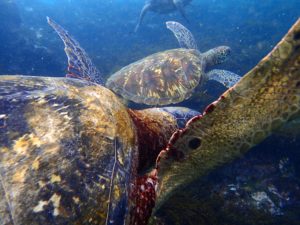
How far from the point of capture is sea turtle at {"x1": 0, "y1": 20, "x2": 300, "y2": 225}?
1.50 m

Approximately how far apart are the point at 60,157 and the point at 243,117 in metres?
1.27

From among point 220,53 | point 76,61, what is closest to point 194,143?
point 76,61

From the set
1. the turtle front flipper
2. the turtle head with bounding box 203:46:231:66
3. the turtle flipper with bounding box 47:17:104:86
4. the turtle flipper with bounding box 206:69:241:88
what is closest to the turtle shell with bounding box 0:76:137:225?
the turtle front flipper

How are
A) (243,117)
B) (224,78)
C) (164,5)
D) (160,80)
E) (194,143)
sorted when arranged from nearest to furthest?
1. (243,117)
2. (194,143)
3. (160,80)
4. (224,78)
5. (164,5)

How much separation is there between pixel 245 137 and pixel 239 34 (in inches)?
623

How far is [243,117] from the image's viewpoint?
1.79 meters

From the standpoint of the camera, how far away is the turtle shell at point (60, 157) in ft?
4.81

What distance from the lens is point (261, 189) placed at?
435 cm

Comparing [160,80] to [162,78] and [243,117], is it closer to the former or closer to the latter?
[162,78]

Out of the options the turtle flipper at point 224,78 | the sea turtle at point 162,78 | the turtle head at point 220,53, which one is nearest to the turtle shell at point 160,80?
the sea turtle at point 162,78

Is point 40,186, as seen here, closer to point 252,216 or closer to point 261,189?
point 252,216

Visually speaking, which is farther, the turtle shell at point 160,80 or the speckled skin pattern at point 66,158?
the turtle shell at point 160,80

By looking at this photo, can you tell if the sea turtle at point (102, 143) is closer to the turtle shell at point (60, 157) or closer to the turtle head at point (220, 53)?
the turtle shell at point (60, 157)

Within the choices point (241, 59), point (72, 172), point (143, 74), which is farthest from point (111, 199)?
point (241, 59)
